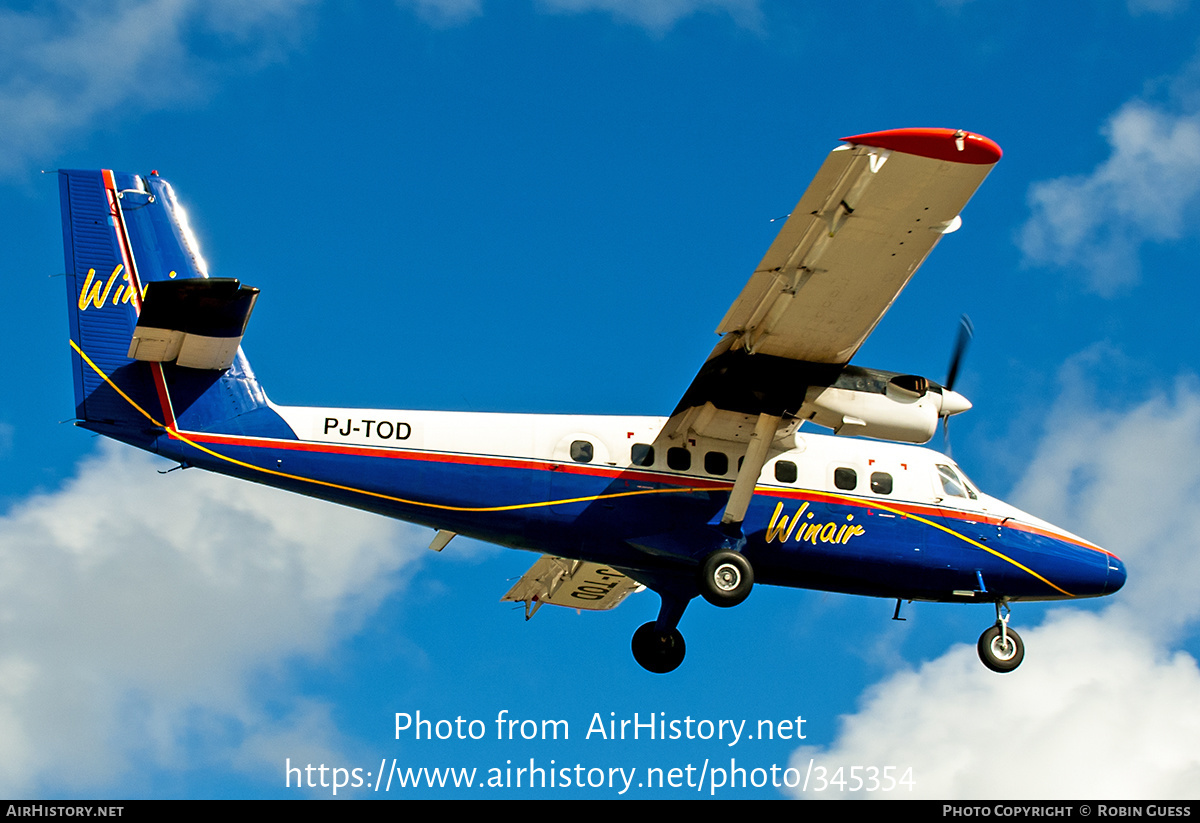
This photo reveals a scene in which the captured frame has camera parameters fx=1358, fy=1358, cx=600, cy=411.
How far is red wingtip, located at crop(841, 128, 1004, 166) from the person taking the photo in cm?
1445

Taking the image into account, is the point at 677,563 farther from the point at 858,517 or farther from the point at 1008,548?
the point at 1008,548

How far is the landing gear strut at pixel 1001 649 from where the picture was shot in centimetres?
1961

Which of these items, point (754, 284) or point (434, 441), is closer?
point (754, 284)

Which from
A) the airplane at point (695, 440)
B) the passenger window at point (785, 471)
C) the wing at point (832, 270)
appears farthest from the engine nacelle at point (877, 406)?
the passenger window at point (785, 471)

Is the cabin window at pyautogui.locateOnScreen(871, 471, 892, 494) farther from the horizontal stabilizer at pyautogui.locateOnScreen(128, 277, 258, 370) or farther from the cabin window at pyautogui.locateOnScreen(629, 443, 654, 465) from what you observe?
the horizontal stabilizer at pyautogui.locateOnScreen(128, 277, 258, 370)

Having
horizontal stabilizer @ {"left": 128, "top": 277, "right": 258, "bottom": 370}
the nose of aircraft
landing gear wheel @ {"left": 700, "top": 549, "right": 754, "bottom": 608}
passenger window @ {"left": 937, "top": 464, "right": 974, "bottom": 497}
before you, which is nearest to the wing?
landing gear wheel @ {"left": 700, "top": 549, "right": 754, "bottom": 608}

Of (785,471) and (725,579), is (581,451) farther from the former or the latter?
(785,471)

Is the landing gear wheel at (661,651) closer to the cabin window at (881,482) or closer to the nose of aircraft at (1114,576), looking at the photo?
the cabin window at (881,482)

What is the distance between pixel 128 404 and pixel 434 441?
3865 millimetres

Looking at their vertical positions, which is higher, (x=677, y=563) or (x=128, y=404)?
(x=128, y=404)
